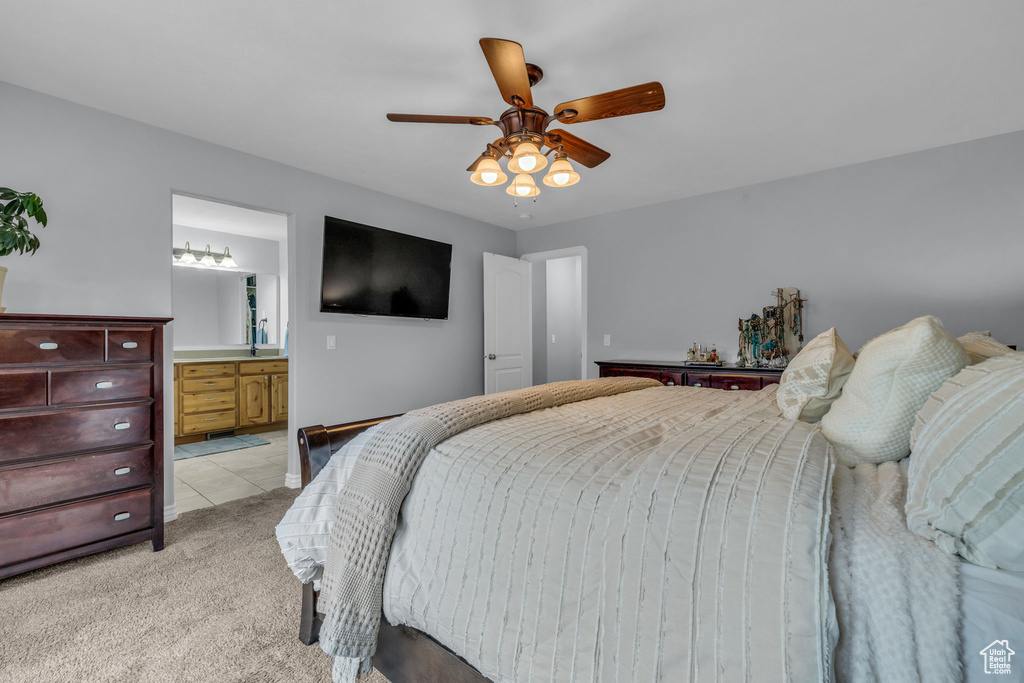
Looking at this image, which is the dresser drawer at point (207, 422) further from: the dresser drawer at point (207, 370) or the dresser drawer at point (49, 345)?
the dresser drawer at point (49, 345)

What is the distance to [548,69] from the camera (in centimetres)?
219

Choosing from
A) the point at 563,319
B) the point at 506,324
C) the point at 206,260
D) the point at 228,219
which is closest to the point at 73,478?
the point at 228,219

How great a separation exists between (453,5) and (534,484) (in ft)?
5.85

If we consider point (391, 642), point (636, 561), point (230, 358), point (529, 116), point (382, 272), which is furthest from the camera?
point (230, 358)

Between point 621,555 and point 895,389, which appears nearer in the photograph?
point 621,555

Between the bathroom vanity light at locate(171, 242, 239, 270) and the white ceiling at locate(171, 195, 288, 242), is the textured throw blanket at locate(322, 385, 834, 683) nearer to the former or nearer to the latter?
the white ceiling at locate(171, 195, 288, 242)

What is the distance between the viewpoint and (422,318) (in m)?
4.35

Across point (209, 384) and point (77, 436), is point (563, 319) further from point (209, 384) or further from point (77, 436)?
point (77, 436)

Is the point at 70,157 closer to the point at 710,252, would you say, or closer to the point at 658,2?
the point at 658,2

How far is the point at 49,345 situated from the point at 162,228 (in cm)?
101

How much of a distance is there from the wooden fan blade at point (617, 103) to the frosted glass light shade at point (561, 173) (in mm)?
199

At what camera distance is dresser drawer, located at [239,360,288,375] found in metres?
5.08

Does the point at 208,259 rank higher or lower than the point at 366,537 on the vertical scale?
higher

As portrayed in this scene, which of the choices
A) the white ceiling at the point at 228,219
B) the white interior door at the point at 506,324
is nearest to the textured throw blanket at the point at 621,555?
the white interior door at the point at 506,324
